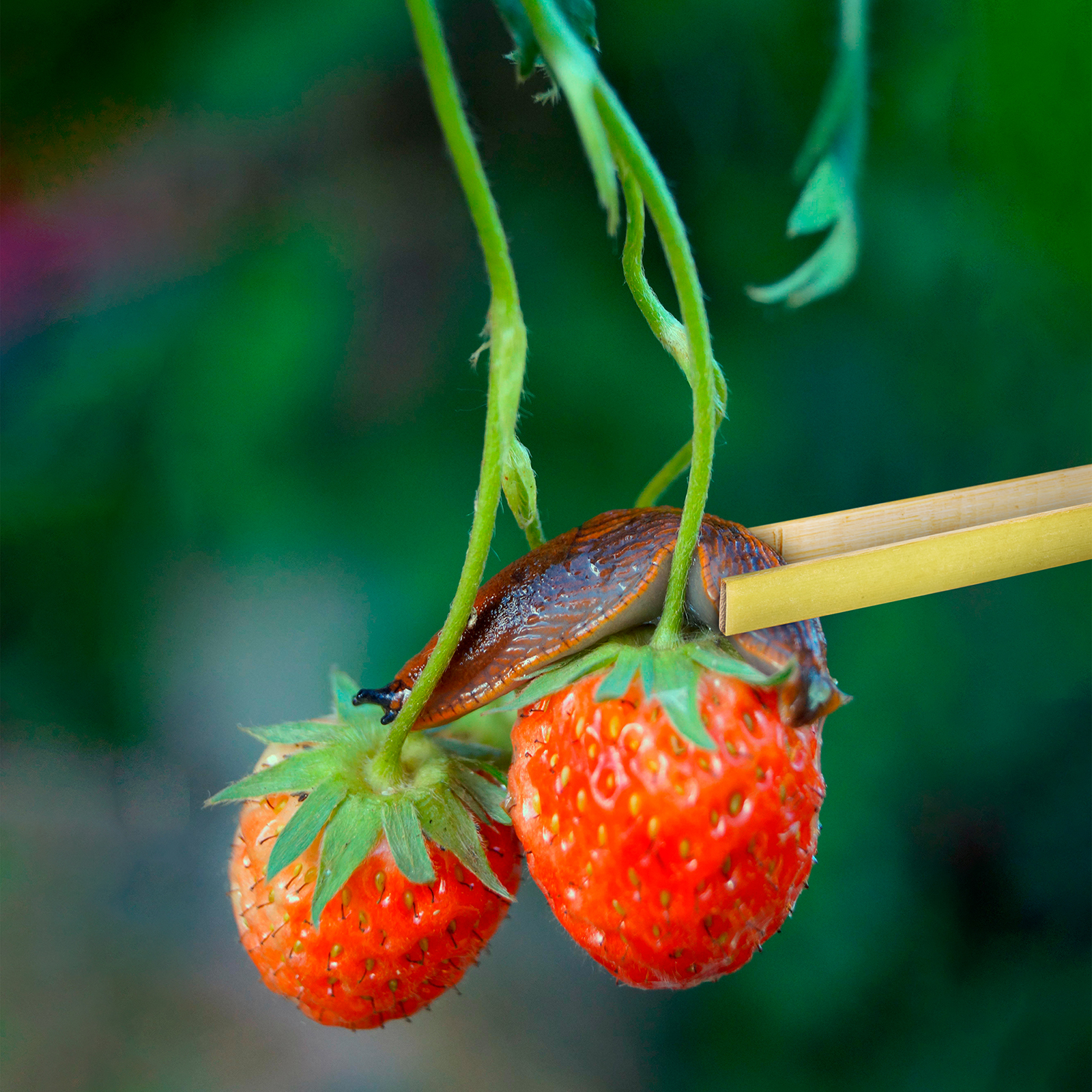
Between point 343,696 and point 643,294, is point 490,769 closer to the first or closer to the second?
point 343,696

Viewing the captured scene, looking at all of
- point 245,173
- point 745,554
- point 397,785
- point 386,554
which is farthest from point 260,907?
point 245,173

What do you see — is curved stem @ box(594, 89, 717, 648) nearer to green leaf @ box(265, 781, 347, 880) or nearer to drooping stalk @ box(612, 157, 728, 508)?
drooping stalk @ box(612, 157, 728, 508)

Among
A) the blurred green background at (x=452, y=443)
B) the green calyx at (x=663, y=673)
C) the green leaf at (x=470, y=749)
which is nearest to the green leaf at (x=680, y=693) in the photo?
the green calyx at (x=663, y=673)

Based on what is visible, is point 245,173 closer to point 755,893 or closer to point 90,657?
point 90,657

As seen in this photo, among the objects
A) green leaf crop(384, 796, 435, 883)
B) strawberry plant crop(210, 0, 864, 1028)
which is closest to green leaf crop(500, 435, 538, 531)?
strawberry plant crop(210, 0, 864, 1028)

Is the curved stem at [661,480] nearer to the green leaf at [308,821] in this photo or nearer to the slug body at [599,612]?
the slug body at [599,612]

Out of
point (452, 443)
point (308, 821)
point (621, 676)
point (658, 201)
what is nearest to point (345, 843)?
point (308, 821)

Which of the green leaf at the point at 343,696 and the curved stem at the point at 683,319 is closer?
the curved stem at the point at 683,319
